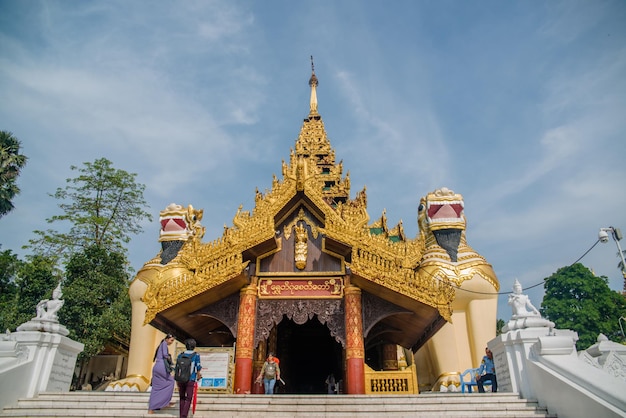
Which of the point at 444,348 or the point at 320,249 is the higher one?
the point at 320,249

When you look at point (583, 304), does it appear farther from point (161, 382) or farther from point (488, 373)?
point (161, 382)

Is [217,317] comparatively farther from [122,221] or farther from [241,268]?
[122,221]

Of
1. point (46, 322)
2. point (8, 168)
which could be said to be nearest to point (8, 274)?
point (8, 168)

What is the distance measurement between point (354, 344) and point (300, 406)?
373cm

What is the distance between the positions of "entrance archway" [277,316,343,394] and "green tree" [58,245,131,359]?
776cm

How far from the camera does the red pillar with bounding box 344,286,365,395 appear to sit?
10.1 m

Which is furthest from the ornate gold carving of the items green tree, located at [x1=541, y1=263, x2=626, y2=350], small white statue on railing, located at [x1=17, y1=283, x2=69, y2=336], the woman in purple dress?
green tree, located at [x1=541, y1=263, x2=626, y2=350]

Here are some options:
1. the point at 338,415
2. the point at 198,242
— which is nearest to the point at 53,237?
the point at 198,242

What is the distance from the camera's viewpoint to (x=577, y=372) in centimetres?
577

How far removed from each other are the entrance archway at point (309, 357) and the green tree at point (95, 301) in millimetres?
7765

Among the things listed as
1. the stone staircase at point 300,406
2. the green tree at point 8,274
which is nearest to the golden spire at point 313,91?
the green tree at point 8,274

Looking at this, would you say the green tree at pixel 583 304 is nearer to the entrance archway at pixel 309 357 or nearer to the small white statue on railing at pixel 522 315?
the entrance archway at pixel 309 357

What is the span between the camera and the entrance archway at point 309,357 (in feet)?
49.8

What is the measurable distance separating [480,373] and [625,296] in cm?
3556
